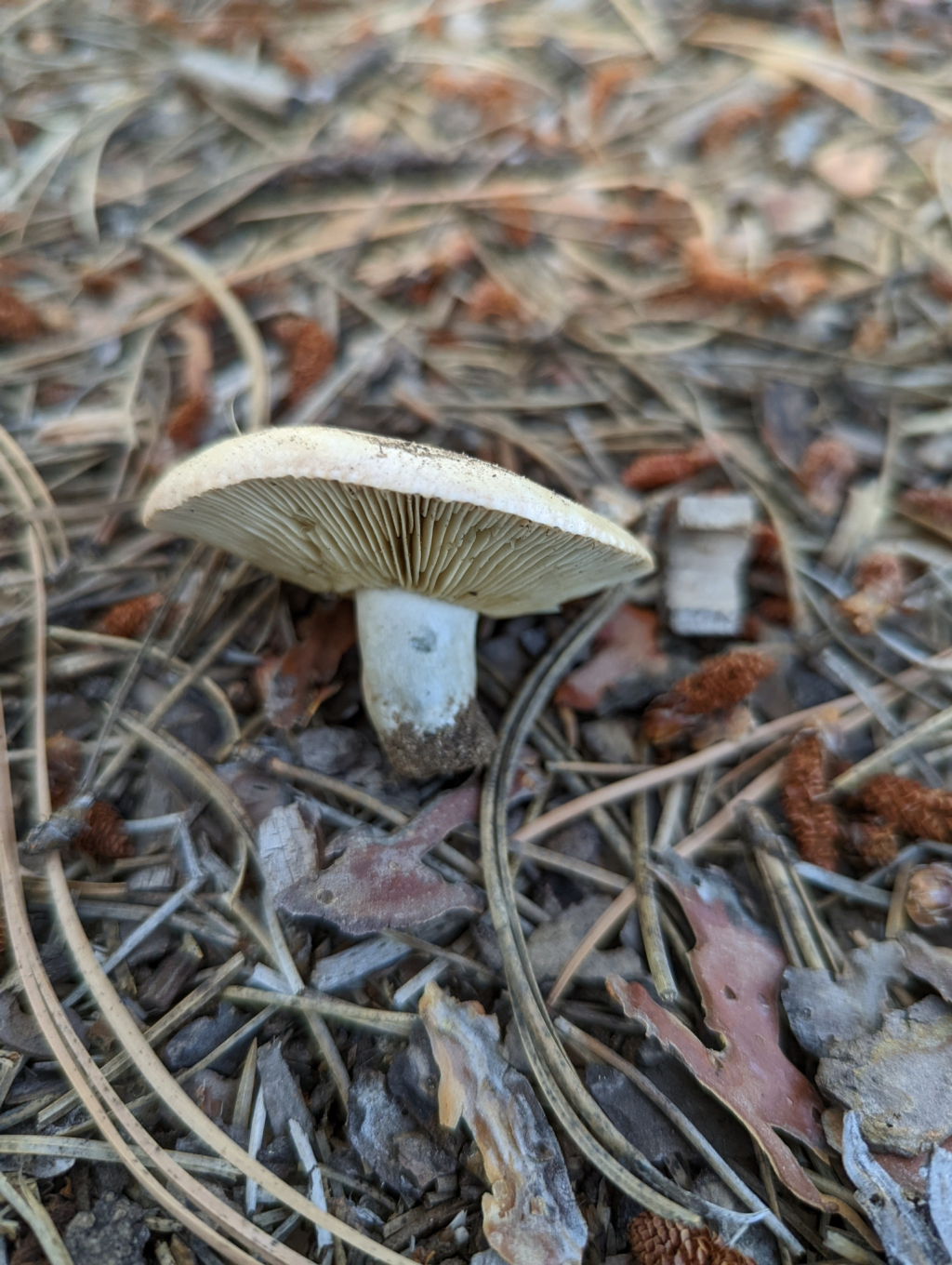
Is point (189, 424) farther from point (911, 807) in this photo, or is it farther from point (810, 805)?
point (911, 807)

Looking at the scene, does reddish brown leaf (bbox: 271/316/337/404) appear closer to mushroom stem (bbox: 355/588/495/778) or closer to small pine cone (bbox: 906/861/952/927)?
mushroom stem (bbox: 355/588/495/778)

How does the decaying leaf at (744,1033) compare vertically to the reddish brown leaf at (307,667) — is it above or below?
below

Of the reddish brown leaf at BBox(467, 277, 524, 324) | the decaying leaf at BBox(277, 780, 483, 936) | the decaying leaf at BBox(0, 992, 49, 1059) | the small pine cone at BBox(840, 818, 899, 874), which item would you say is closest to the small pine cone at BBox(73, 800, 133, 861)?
the decaying leaf at BBox(0, 992, 49, 1059)

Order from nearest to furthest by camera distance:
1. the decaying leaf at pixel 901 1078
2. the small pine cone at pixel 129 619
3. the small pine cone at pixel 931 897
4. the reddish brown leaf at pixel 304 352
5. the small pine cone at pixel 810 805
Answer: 1. the decaying leaf at pixel 901 1078
2. the small pine cone at pixel 931 897
3. the small pine cone at pixel 810 805
4. the small pine cone at pixel 129 619
5. the reddish brown leaf at pixel 304 352

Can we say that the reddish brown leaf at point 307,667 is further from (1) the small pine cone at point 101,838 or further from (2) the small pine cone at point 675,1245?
(2) the small pine cone at point 675,1245

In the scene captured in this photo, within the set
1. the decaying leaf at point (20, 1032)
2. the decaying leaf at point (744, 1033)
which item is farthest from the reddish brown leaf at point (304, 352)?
the decaying leaf at point (744, 1033)

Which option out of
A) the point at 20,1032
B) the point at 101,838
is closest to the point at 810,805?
the point at 101,838
